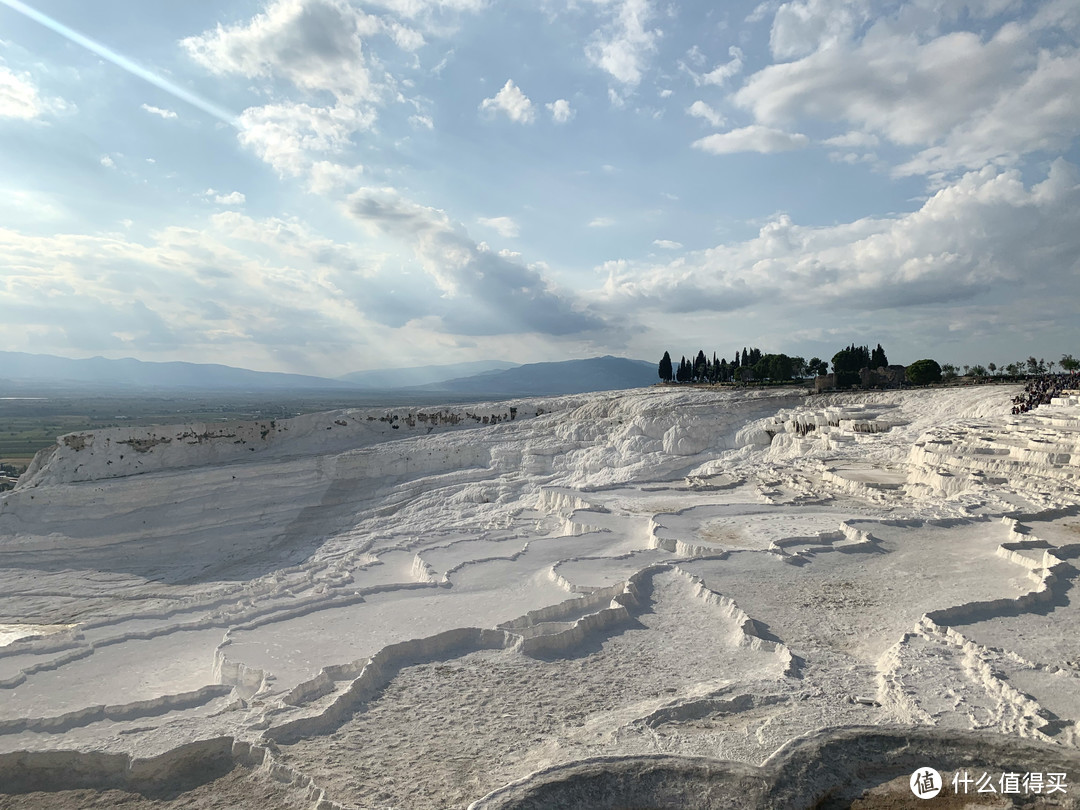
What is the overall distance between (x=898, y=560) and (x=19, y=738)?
1201 centimetres

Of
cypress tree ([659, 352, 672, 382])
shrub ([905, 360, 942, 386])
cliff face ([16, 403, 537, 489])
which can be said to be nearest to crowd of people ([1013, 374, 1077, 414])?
shrub ([905, 360, 942, 386])

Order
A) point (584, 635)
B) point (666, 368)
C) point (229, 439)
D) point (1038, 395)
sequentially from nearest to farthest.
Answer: point (584, 635) → point (1038, 395) → point (229, 439) → point (666, 368)

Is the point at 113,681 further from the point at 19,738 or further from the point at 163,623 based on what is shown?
the point at 163,623

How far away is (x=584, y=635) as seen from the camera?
25.6ft

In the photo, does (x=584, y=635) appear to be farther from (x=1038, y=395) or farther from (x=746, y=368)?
(x=746, y=368)

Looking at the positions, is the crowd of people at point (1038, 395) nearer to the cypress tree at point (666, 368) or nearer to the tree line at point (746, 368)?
the tree line at point (746, 368)

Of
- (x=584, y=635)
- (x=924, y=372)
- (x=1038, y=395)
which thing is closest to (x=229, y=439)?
(x=584, y=635)

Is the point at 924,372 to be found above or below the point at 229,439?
above

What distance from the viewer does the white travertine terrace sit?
5.16 meters

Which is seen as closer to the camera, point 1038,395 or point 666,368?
point 1038,395

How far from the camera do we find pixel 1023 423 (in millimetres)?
17625

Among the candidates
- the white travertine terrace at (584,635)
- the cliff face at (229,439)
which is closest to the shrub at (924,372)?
the white travertine terrace at (584,635)

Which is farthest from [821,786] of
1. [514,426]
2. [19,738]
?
[514,426]

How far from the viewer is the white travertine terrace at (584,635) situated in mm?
5164
